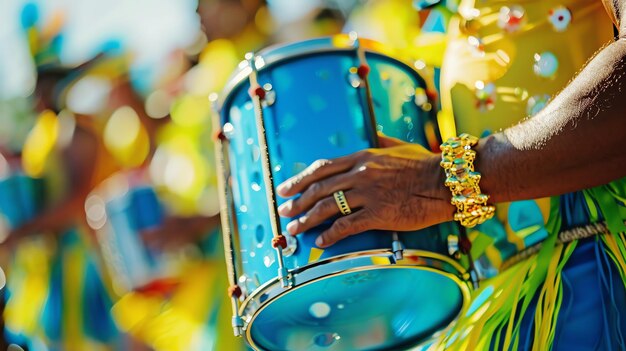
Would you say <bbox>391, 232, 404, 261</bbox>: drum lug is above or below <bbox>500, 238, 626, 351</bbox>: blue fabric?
above

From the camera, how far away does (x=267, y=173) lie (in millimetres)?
1472

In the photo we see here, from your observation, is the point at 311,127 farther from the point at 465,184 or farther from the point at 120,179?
the point at 120,179

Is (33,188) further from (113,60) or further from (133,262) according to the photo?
(133,262)

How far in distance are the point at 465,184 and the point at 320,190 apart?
0.23 metres

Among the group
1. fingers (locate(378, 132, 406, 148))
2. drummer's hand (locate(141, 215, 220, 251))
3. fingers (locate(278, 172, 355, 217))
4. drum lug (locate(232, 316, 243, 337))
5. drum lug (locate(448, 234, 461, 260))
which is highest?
drummer's hand (locate(141, 215, 220, 251))

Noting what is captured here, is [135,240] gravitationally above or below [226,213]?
above

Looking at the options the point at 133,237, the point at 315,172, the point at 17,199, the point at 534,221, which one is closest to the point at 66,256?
the point at 17,199

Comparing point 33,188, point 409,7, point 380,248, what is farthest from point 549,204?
point 33,188

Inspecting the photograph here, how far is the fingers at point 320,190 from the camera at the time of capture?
1390mm

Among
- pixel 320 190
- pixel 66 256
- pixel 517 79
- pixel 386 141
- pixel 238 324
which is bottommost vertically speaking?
pixel 238 324

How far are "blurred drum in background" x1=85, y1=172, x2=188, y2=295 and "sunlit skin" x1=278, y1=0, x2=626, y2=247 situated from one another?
129cm

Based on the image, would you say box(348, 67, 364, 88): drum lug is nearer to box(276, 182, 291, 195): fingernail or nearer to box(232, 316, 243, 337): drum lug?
box(276, 182, 291, 195): fingernail

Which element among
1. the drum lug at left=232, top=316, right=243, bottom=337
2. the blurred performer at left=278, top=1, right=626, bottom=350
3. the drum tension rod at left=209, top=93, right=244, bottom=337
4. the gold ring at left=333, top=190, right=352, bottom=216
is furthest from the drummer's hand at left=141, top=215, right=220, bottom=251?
the gold ring at left=333, top=190, right=352, bottom=216

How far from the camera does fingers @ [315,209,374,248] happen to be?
137cm
